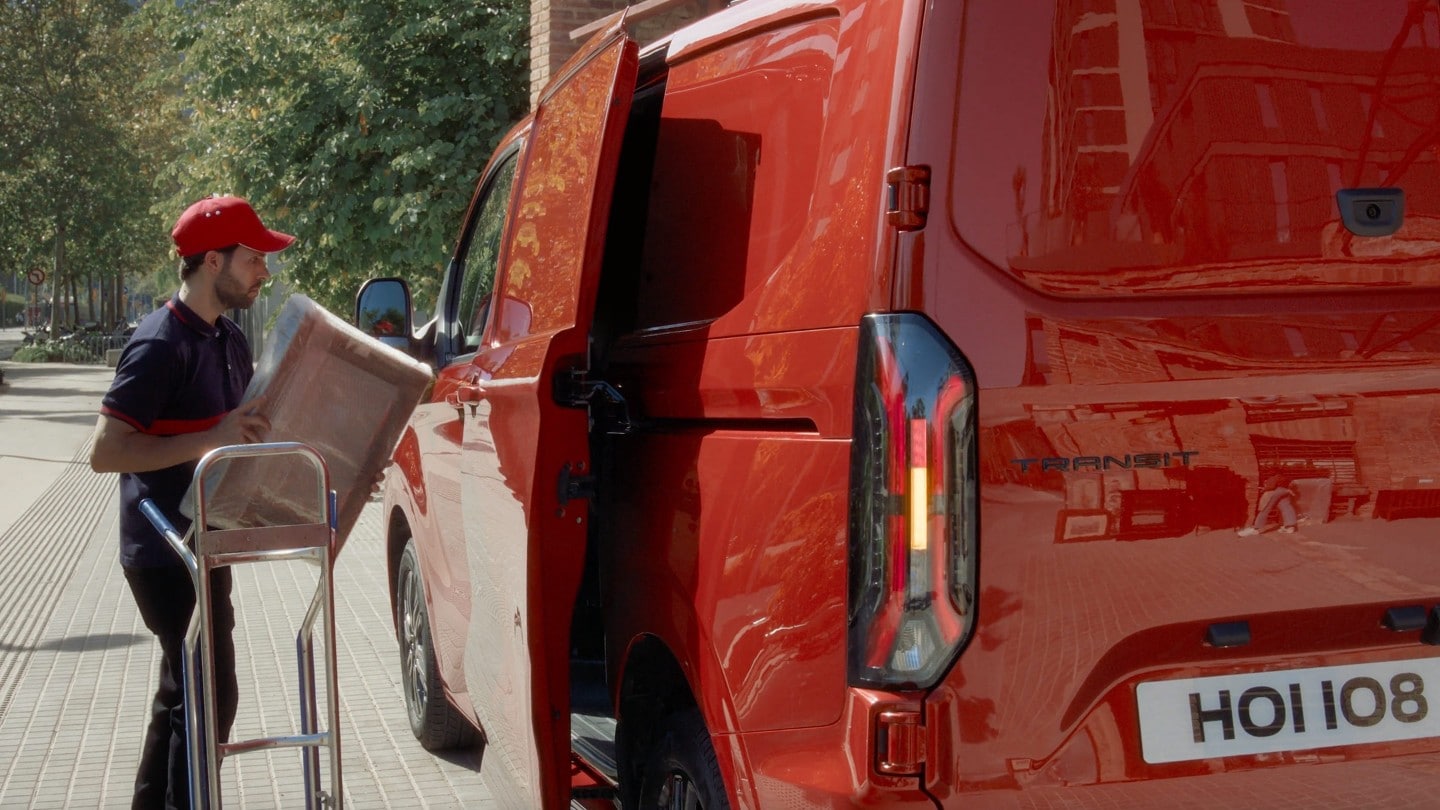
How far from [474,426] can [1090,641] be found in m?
2.05

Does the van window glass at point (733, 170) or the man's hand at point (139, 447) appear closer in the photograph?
the van window glass at point (733, 170)

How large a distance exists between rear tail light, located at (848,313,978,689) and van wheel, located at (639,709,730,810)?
0.62 meters

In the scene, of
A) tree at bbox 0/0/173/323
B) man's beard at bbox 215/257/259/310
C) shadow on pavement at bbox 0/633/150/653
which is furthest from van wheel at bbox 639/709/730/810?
tree at bbox 0/0/173/323

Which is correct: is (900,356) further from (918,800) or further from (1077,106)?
(918,800)

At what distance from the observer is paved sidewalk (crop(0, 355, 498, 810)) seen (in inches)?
215

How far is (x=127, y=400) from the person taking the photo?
157 inches

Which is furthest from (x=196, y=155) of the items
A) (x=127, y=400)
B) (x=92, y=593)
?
(x=127, y=400)

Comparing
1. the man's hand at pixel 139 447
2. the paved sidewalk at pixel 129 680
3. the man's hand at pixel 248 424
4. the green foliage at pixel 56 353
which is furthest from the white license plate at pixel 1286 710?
the green foliage at pixel 56 353

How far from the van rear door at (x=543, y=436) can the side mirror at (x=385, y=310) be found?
1046 millimetres

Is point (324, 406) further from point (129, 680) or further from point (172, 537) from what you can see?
point (129, 680)

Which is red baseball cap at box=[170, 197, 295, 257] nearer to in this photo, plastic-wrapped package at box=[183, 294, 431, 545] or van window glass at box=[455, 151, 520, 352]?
plastic-wrapped package at box=[183, 294, 431, 545]

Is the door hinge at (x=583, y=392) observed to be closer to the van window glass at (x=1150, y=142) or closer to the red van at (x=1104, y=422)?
the red van at (x=1104, y=422)

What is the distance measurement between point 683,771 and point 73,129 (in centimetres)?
4449

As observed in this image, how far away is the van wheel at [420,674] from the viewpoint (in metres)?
5.43
